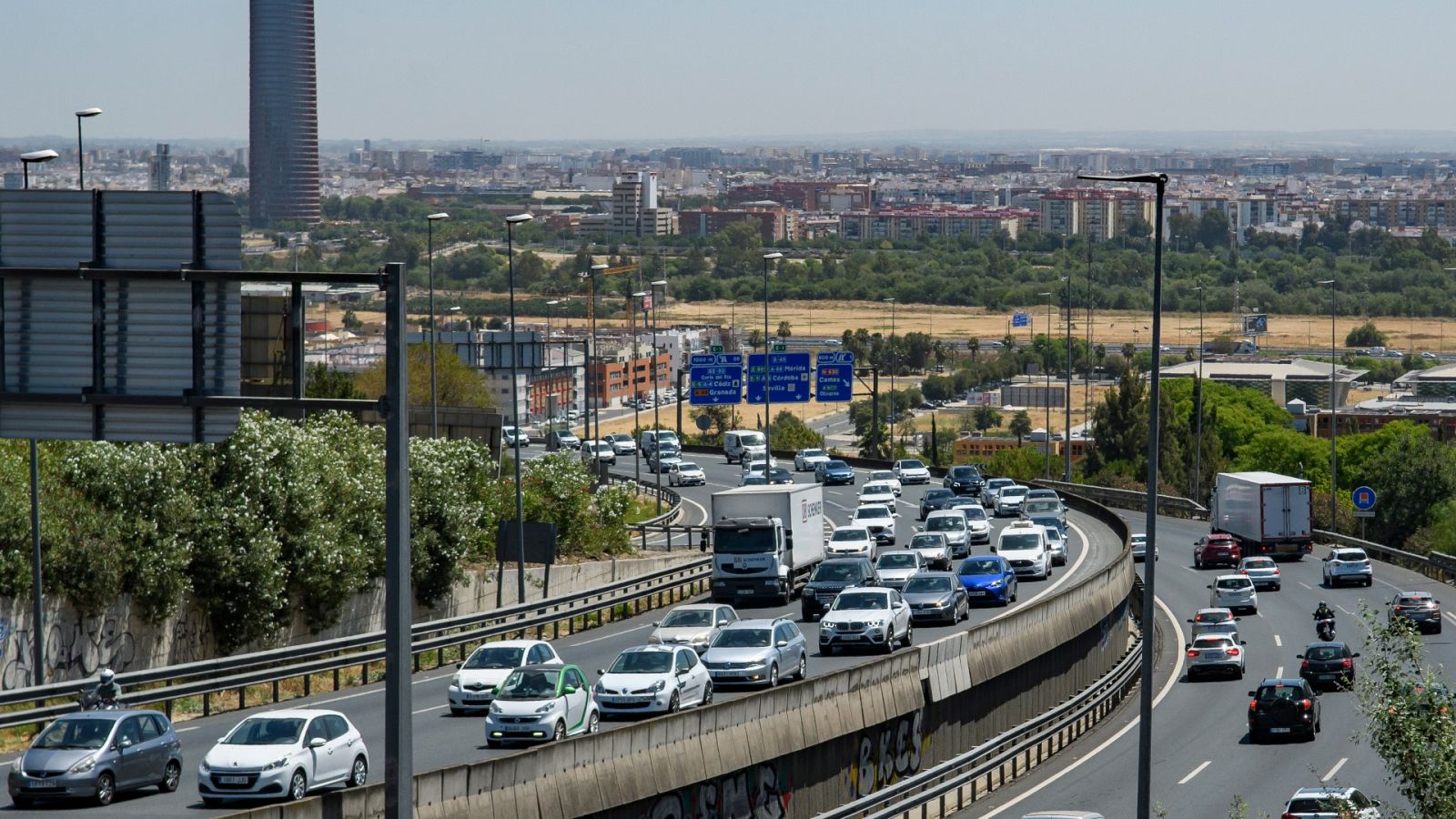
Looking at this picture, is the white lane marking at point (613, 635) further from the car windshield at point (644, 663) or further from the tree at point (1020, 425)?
the tree at point (1020, 425)

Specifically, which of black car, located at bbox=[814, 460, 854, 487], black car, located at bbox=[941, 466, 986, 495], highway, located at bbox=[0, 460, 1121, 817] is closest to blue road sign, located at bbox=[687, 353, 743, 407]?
black car, located at bbox=[941, 466, 986, 495]

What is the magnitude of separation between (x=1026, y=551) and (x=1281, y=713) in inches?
665

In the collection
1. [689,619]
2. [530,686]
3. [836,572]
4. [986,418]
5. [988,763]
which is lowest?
[986,418]

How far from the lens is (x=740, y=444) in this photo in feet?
352

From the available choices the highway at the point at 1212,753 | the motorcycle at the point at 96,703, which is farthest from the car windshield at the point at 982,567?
the motorcycle at the point at 96,703

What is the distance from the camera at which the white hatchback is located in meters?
59.3

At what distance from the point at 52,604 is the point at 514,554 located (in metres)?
14.1

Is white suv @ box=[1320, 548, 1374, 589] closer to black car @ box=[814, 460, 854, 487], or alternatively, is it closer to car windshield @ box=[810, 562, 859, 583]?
car windshield @ box=[810, 562, 859, 583]

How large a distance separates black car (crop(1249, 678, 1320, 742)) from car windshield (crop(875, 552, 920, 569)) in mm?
11042

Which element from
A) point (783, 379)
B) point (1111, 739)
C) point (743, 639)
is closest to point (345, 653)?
point (743, 639)

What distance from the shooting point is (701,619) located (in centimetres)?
3831

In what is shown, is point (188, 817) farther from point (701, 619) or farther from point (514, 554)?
point (514, 554)

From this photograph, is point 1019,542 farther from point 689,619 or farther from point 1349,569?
point 689,619

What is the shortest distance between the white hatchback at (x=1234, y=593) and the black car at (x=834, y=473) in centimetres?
3083
